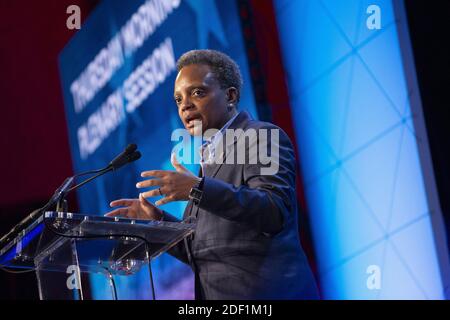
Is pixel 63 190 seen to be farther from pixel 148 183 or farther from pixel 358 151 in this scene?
pixel 358 151

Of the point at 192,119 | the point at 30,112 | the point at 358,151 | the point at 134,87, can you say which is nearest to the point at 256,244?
the point at 192,119

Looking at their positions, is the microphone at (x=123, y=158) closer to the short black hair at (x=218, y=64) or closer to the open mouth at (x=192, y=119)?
the open mouth at (x=192, y=119)

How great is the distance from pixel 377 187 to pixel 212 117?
161 centimetres

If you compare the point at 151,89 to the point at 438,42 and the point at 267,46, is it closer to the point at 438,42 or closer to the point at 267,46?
the point at 267,46

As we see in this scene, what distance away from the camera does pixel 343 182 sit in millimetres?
4340

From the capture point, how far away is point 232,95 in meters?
2.86

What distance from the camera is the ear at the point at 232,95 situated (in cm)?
285

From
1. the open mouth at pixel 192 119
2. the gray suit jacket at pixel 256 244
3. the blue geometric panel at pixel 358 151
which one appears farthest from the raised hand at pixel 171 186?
the blue geometric panel at pixel 358 151

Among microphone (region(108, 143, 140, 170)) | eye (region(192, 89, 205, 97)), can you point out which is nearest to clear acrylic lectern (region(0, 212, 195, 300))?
microphone (region(108, 143, 140, 170))

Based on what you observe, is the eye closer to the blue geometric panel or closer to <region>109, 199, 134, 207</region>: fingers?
<region>109, 199, 134, 207</region>: fingers

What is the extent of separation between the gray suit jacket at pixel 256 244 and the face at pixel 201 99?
30 cm

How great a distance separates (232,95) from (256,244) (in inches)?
29.1

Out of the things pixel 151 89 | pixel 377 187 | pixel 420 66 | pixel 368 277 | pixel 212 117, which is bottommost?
pixel 368 277
